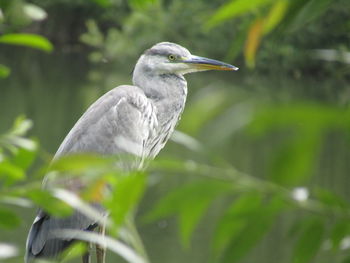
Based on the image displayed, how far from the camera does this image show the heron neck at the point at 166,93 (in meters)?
4.07

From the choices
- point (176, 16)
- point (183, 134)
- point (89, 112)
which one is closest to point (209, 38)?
point (176, 16)

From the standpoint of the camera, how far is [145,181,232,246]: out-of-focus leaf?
22.0 inches

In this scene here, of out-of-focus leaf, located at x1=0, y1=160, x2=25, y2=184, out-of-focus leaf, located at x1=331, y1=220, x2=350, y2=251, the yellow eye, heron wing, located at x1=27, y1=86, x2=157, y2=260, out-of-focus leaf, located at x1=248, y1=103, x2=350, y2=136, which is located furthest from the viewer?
the yellow eye

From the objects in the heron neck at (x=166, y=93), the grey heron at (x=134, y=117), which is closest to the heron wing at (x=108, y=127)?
the grey heron at (x=134, y=117)

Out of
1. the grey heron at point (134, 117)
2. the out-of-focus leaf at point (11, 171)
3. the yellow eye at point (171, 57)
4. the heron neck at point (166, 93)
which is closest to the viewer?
the out-of-focus leaf at point (11, 171)

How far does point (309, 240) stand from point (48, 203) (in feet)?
0.61

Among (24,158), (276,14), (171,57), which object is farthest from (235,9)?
(171,57)

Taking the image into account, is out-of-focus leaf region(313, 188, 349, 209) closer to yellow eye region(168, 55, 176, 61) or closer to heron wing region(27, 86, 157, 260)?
heron wing region(27, 86, 157, 260)

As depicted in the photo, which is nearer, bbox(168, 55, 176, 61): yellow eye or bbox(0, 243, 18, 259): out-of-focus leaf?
bbox(0, 243, 18, 259): out-of-focus leaf

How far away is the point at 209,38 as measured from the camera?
75.8ft

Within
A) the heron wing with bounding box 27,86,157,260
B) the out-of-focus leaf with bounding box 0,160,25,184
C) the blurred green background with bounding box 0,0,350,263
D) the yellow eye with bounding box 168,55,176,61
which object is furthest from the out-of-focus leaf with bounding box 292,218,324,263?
the yellow eye with bounding box 168,55,176,61

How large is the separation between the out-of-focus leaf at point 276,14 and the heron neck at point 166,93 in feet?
11.2

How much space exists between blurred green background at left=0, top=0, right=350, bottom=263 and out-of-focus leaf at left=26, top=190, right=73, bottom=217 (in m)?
0.03

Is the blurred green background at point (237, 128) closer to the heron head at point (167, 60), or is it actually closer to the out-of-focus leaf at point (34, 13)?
the out-of-focus leaf at point (34, 13)
